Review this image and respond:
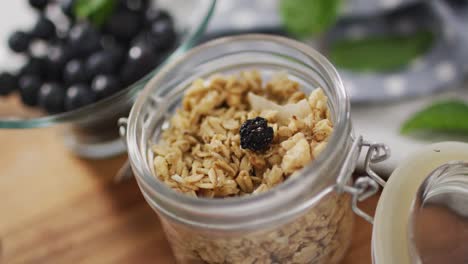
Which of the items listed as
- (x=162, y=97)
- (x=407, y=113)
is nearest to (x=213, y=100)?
(x=162, y=97)

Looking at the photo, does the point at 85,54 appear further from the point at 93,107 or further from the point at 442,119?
the point at 442,119

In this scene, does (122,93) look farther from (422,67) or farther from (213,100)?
(422,67)

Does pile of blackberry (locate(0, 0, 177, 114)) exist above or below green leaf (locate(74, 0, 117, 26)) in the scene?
below

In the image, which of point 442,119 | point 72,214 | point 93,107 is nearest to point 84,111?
point 93,107

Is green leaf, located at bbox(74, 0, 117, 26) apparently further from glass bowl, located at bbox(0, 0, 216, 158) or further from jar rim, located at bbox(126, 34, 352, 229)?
jar rim, located at bbox(126, 34, 352, 229)

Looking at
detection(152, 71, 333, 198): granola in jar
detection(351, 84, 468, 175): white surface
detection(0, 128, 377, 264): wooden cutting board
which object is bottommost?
detection(0, 128, 377, 264): wooden cutting board

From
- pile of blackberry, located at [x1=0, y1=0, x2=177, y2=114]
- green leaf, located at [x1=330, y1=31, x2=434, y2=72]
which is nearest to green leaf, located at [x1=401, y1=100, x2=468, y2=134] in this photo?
green leaf, located at [x1=330, y1=31, x2=434, y2=72]

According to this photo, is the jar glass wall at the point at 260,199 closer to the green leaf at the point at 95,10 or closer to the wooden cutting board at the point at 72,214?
the wooden cutting board at the point at 72,214
